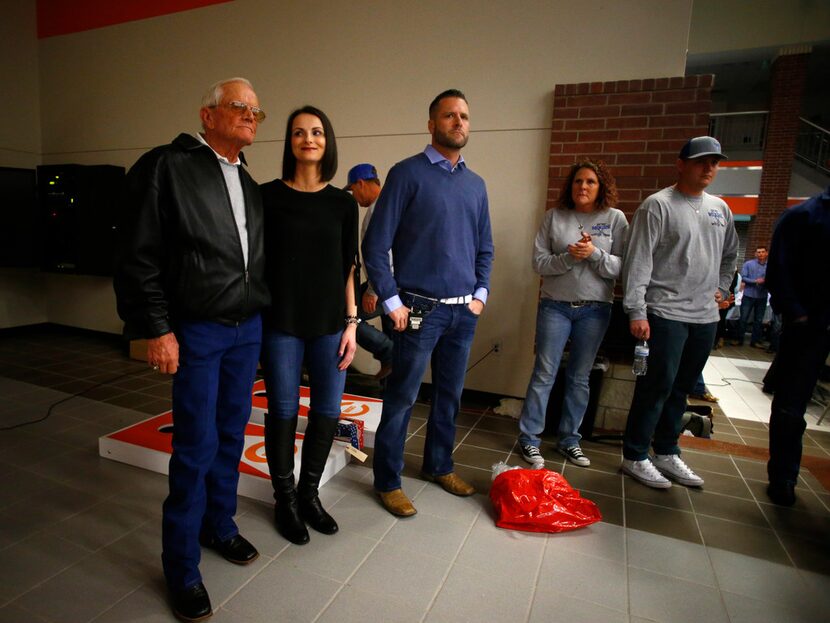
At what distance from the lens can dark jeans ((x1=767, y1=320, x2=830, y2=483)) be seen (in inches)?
93.9

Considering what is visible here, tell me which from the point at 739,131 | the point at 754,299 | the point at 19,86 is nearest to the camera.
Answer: the point at 19,86

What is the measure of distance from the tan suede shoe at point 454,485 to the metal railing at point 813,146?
11830 millimetres

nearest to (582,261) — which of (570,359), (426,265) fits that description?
(570,359)

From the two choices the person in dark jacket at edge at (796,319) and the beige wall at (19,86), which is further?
the beige wall at (19,86)

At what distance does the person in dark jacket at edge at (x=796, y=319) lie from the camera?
2344 millimetres

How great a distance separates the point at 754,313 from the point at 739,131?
604 cm

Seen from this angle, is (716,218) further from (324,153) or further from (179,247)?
(179,247)

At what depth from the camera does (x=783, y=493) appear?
247 centimetres

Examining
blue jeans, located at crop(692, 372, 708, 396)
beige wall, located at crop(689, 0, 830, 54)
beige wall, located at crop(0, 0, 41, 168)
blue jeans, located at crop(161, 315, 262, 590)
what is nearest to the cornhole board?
blue jeans, located at crop(161, 315, 262, 590)

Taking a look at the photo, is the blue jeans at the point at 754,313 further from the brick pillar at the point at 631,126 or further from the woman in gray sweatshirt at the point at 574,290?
the woman in gray sweatshirt at the point at 574,290

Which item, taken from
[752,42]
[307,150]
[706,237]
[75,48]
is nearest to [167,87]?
[75,48]

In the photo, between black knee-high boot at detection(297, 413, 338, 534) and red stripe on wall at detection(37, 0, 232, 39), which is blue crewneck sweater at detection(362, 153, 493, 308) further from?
red stripe on wall at detection(37, 0, 232, 39)

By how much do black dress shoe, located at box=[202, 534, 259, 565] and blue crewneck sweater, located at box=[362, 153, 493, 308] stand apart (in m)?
1.08

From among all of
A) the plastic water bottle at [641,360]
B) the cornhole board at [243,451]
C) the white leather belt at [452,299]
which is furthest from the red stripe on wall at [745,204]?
the cornhole board at [243,451]
